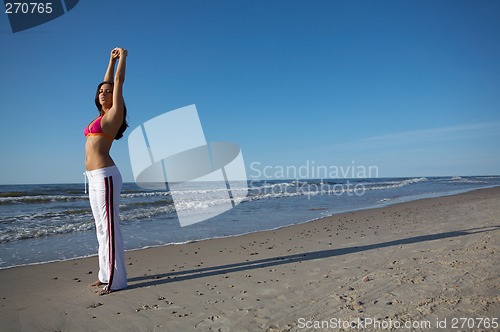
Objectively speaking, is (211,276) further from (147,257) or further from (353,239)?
(353,239)

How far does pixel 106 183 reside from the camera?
3.93 metres

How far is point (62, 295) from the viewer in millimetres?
3916

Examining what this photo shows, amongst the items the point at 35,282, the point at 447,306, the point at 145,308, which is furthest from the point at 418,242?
the point at 35,282

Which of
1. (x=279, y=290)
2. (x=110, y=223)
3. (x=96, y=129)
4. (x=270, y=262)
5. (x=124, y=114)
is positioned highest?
(x=124, y=114)

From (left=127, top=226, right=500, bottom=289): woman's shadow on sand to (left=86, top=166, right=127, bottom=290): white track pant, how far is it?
32 cm

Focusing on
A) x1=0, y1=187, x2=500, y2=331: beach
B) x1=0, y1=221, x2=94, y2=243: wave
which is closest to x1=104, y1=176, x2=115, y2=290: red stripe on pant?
x1=0, y1=187, x2=500, y2=331: beach

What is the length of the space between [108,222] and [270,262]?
2608mm

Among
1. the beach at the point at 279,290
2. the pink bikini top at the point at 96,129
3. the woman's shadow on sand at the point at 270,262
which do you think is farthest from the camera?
the woman's shadow on sand at the point at 270,262

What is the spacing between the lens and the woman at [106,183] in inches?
154

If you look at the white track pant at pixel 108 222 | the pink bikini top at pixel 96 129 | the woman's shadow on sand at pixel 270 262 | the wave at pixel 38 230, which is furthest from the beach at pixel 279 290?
the wave at pixel 38 230

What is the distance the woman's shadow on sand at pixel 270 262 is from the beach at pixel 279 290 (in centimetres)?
2

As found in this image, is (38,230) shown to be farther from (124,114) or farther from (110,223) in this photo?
(124,114)

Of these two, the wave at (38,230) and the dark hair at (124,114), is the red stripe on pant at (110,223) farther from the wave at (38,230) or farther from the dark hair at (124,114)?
the wave at (38,230)

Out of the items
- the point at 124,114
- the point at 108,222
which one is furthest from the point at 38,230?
the point at 124,114
